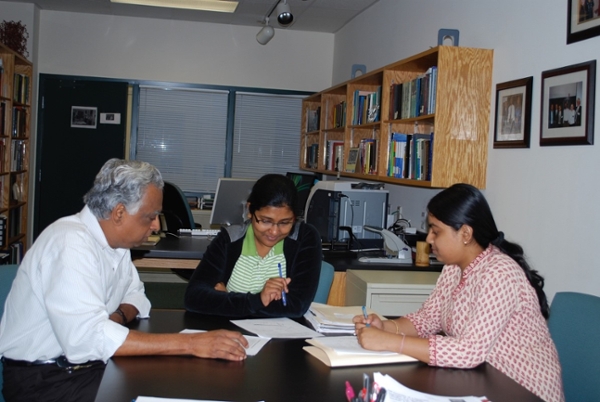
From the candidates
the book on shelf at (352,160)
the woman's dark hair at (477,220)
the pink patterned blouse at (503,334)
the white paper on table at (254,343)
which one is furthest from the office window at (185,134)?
the pink patterned blouse at (503,334)

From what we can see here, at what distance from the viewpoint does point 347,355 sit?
1.76 m

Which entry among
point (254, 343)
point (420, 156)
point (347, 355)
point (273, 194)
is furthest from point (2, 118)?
point (347, 355)

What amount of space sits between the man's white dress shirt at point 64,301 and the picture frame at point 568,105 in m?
2.10

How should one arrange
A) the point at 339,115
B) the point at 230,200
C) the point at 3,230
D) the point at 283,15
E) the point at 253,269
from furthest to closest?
the point at 339,115 → the point at 3,230 → the point at 283,15 → the point at 230,200 → the point at 253,269

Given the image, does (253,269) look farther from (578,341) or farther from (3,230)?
(3,230)

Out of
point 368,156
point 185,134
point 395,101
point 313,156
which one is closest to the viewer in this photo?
point 395,101

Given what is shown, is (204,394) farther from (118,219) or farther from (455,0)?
(455,0)

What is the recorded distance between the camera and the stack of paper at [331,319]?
209cm

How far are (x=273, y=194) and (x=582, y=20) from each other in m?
1.61

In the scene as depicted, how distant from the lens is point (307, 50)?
746 centimetres

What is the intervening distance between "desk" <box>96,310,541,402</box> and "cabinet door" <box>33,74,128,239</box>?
18.9ft

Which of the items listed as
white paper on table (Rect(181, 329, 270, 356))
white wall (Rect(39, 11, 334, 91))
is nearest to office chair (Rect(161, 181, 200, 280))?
white wall (Rect(39, 11, 334, 91))

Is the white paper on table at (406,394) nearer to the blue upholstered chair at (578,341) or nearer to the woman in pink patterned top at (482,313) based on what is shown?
the woman in pink patterned top at (482,313)

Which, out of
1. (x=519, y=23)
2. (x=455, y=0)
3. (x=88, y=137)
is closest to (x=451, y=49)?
(x=519, y=23)
